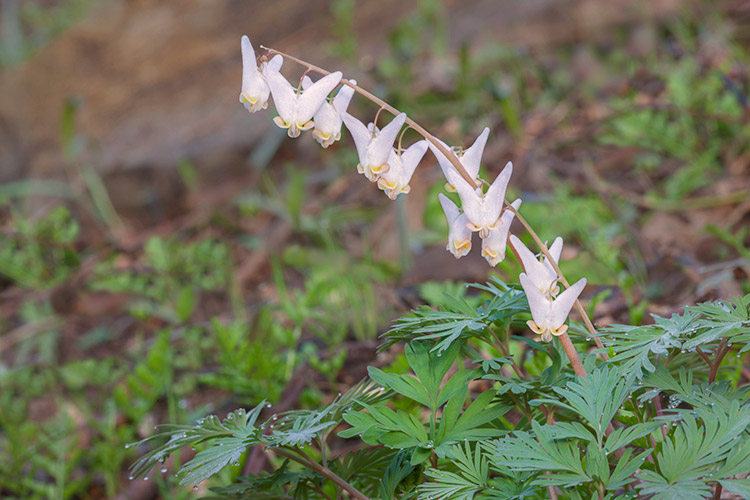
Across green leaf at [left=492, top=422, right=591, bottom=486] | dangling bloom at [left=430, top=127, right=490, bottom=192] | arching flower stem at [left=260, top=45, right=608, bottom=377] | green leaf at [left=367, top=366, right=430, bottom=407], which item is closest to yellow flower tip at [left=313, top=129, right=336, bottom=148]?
arching flower stem at [left=260, top=45, right=608, bottom=377]

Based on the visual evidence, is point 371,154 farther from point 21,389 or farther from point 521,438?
point 21,389

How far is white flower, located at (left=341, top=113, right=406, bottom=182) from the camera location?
4.60ft

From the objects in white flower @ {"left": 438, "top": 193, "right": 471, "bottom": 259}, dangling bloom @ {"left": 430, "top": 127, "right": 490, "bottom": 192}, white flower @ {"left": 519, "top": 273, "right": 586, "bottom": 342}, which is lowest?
white flower @ {"left": 519, "top": 273, "right": 586, "bottom": 342}

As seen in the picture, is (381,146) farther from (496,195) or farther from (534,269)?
(534,269)

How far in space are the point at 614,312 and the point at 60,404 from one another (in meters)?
2.70

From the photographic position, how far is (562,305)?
1267 mm

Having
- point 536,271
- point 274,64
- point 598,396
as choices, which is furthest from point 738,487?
point 274,64

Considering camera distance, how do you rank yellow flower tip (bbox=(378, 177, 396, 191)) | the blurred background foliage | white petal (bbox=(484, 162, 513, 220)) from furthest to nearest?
the blurred background foliage
yellow flower tip (bbox=(378, 177, 396, 191))
white petal (bbox=(484, 162, 513, 220))

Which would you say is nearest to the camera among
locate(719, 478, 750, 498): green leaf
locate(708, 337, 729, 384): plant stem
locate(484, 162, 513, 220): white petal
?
locate(719, 478, 750, 498): green leaf

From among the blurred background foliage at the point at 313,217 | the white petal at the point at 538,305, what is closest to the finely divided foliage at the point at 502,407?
the white petal at the point at 538,305

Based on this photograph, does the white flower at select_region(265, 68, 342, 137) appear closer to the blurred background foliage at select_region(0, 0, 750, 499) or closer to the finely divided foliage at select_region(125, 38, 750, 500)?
the finely divided foliage at select_region(125, 38, 750, 500)

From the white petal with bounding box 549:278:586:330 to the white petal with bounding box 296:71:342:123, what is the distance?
2.19ft

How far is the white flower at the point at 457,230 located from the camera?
1415 mm

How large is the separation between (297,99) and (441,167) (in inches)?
14.0
